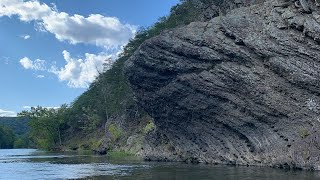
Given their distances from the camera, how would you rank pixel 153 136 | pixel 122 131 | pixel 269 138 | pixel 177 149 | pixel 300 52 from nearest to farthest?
pixel 300 52 → pixel 269 138 → pixel 177 149 → pixel 153 136 → pixel 122 131

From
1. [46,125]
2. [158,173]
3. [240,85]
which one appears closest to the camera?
[158,173]

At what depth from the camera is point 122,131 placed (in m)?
116

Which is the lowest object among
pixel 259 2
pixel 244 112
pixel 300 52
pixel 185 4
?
pixel 244 112

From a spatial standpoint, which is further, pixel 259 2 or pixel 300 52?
pixel 259 2

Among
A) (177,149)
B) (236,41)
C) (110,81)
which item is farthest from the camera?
(110,81)

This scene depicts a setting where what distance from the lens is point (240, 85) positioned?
55281 mm

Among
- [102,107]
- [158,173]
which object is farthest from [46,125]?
[158,173]

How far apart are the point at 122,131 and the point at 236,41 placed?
214ft

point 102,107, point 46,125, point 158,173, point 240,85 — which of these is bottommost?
point 158,173

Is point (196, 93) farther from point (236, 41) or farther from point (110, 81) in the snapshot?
point (110, 81)

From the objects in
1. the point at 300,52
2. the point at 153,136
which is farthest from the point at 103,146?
the point at 300,52

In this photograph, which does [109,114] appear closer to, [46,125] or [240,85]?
[46,125]

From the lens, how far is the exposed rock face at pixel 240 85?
48.8 meters

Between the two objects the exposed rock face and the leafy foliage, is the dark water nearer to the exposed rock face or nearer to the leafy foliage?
the exposed rock face
